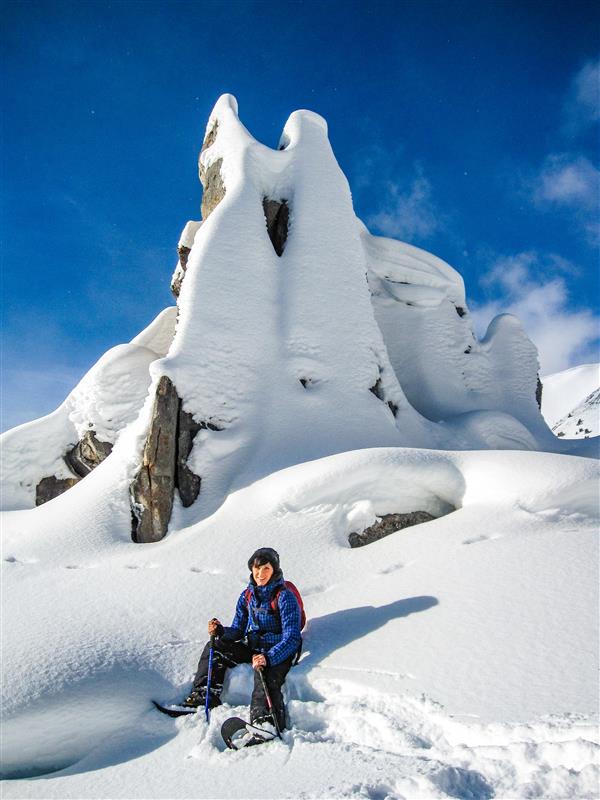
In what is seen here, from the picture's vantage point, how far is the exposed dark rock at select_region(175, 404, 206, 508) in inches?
351

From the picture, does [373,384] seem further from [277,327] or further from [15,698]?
[15,698]

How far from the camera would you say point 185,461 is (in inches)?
361

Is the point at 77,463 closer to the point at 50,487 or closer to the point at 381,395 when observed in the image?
the point at 50,487

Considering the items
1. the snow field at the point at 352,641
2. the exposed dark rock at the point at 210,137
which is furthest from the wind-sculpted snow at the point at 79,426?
the exposed dark rock at the point at 210,137

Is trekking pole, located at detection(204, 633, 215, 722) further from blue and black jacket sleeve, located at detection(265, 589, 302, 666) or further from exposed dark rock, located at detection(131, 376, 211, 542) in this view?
exposed dark rock, located at detection(131, 376, 211, 542)

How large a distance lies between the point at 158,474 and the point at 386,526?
3988 millimetres

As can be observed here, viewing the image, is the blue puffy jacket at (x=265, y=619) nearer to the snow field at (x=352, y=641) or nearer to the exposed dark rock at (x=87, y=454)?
the snow field at (x=352, y=641)

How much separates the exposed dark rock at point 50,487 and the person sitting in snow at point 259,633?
458 inches

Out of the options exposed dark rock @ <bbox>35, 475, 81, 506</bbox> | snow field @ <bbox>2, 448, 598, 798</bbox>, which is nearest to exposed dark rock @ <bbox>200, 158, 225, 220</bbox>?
exposed dark rock @ <bbox>35, 475, 81, 506</bbox>

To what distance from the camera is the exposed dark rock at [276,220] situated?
13.6 meters

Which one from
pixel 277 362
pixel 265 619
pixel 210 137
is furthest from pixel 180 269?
pixel 265 619

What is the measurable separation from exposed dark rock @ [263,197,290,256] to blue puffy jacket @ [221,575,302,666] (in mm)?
10577

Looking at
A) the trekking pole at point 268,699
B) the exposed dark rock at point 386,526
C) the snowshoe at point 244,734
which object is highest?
the exposed dark rock at point 386,526

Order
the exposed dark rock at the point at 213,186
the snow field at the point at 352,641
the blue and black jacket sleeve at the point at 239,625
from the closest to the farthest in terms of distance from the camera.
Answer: the snow field at the point at 352,641
the blue and black jacket sleeve at the point at 239,625
the exposed dark rock at the point at 213,186
